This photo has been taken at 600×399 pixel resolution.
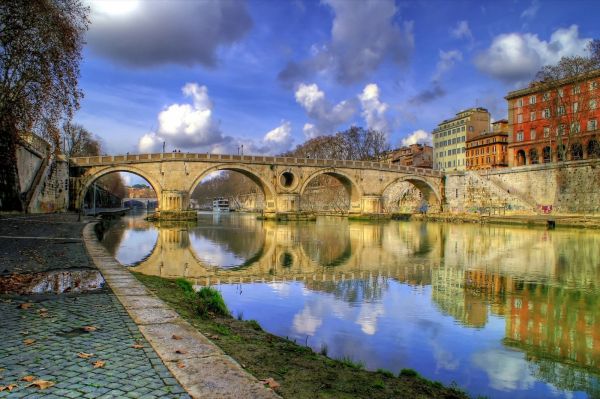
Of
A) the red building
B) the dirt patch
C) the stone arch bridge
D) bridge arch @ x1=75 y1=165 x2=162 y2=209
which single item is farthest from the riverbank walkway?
the red building

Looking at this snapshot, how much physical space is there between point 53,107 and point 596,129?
4810 centimetres

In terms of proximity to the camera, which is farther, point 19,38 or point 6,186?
point 6,186

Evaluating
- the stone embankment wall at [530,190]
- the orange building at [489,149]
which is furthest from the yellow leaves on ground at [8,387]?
the orange building at [489,149]

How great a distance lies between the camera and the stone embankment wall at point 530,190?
127ft

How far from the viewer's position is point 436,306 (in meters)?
9.22

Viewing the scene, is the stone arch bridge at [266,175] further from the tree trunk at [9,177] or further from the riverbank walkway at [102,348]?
the riverbank walkway at [102,348]

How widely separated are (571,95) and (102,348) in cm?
5029

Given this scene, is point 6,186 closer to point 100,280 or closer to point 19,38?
point 19,38

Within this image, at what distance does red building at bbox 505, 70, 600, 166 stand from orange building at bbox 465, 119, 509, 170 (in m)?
14.5

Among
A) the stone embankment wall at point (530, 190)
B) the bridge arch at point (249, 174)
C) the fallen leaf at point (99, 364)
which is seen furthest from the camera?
the bridge arch at point (249, 174)

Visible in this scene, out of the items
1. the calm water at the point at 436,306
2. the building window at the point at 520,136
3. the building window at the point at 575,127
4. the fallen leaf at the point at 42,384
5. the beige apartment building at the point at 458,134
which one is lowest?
the calm water at the point at 436,306

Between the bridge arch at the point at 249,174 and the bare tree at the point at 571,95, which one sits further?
the bridge arch at the point at 249,174

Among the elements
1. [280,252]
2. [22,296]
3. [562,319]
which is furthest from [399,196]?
[22,296]

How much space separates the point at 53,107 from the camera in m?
18.9
